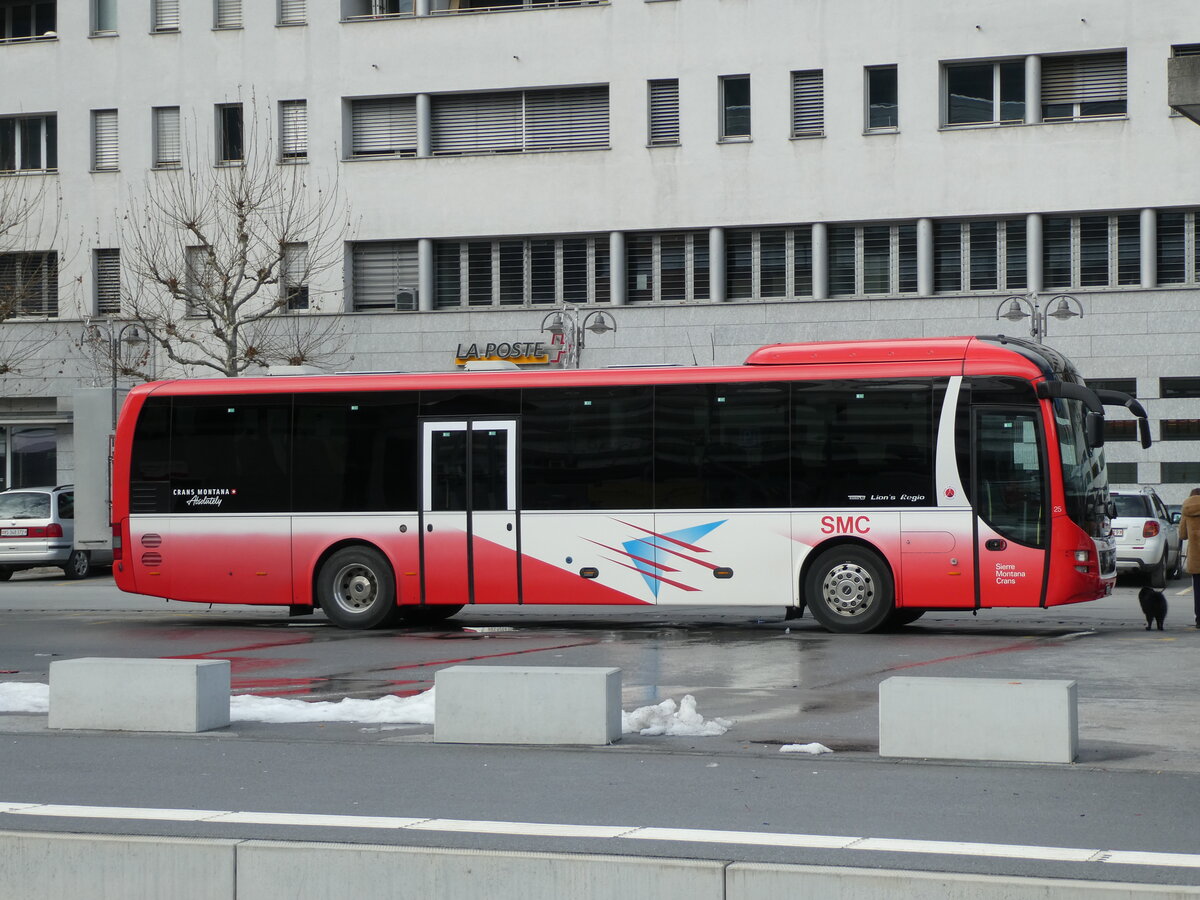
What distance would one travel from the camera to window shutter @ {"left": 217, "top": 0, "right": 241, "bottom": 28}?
39.5 metres

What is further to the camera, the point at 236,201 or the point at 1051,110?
the point at 236,201

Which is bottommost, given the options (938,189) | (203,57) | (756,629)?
(756,629)

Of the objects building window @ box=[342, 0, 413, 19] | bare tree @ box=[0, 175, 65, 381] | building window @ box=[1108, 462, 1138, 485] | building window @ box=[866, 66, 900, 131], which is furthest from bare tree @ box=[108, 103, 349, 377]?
building window @ box=[1108, 462, 1138, 485]

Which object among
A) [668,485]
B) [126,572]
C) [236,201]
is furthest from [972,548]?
[236,201]

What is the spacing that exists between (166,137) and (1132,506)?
23.7m

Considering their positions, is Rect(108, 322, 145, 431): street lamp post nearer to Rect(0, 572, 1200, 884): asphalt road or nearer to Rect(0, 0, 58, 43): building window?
Rect(0, 0, 58, 43): building window

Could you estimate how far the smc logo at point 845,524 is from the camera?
60.6 ft

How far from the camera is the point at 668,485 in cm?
1919

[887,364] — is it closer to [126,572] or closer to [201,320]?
[126,572]

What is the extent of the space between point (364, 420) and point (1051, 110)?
64.4 feet

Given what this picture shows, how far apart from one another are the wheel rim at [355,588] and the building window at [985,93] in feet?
64.1

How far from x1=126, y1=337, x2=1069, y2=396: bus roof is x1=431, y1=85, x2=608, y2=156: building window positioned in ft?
58.7

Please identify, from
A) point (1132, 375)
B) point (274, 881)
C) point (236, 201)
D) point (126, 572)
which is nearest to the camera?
point (274, 881)

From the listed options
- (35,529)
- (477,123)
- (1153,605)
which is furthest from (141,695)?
(477,123)
